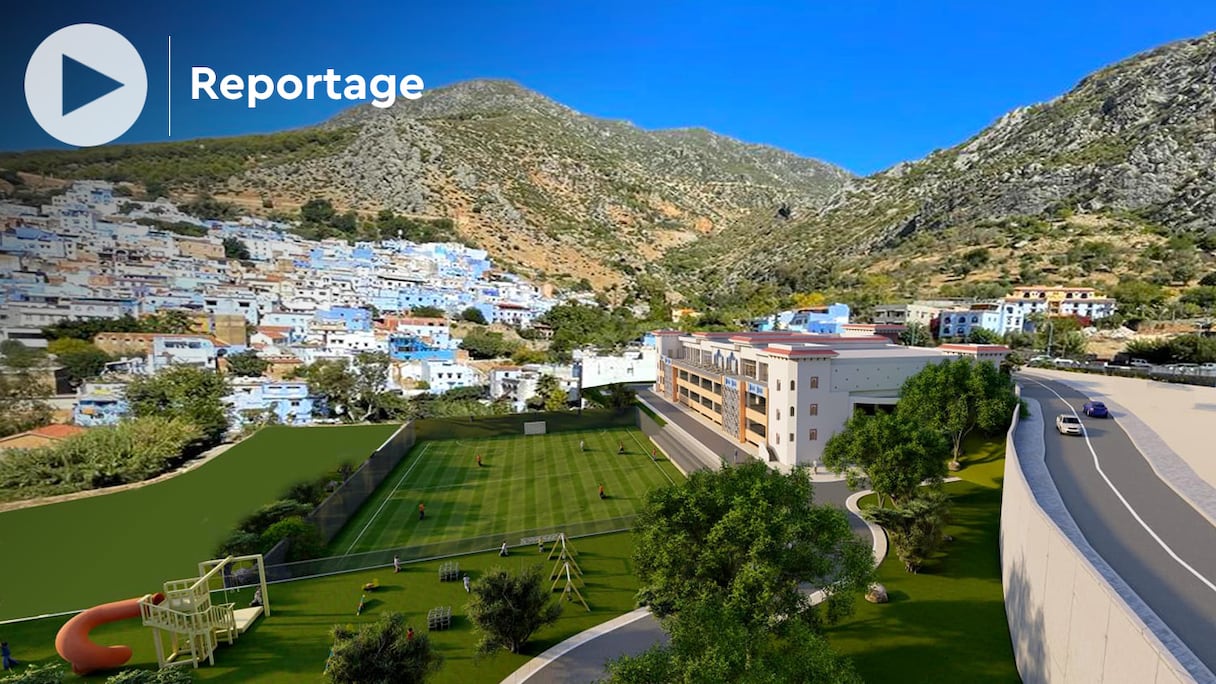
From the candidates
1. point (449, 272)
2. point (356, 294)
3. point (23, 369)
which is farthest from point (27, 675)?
point (449, 272)

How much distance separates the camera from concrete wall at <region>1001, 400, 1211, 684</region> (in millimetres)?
7445

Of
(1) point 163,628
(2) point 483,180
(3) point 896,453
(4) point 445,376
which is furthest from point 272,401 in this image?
(2) point 483,180

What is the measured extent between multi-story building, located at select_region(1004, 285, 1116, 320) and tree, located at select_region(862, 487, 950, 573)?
62.6 m

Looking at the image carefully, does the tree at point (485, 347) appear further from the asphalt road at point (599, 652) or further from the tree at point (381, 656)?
the tree at point (381, 656)

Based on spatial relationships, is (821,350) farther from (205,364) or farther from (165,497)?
(205,364)

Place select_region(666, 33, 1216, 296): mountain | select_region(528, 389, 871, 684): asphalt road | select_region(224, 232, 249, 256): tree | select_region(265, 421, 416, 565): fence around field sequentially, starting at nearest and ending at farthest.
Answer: select_region(528, 389, 871, 684): asphalt road < select_region(265, 421, 416, 565): fence around field < select_region(666, 33, 1216, 296): mountain < select_region(224, 232, 249, 256): tree

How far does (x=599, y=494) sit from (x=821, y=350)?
1558 centimetres

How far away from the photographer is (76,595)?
21.2 m

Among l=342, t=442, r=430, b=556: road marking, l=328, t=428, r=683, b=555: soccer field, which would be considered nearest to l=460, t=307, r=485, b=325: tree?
l=328, t=428, r=683, b=555: soccer field

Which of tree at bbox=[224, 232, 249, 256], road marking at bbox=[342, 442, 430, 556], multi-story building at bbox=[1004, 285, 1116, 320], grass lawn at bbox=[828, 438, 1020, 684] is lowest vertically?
road marking at bbox=[342, 442, 430, 556]

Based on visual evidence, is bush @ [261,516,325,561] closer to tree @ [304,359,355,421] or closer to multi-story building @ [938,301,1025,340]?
tree @ [304,359,355,421]

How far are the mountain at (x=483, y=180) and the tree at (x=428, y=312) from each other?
3022cm

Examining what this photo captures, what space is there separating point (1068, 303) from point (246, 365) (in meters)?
106

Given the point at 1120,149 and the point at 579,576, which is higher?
the point at 1120,149
